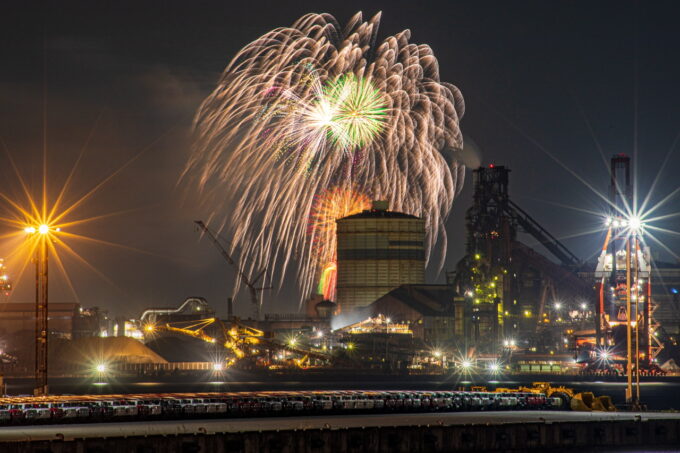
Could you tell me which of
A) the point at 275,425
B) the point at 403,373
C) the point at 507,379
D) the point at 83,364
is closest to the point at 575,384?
the point at 507,379

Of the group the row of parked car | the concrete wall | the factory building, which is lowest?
the concrete wall

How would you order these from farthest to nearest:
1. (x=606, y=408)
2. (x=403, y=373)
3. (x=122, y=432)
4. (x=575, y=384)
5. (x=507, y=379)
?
1. (x=403, y=373)
2. (x=507, y=379)
3. (x=575, y=384)
4. (x=606, y=408)
5. (x=122, y=432)

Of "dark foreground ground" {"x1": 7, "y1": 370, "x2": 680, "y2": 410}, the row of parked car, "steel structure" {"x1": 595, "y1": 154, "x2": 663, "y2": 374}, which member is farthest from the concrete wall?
"steel structure" {"x1": 595, "y1": 154, "x2": 663, "y2": 374}

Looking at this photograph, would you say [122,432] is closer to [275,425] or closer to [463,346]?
[275,425]

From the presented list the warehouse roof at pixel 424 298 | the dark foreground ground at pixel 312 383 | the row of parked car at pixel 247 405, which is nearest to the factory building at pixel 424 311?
the warehouse roof at pixel 424 298

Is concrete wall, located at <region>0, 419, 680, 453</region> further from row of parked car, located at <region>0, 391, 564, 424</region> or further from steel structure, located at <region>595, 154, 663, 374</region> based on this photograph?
steel structure, located at <region>595, 154, 663, 374</region>

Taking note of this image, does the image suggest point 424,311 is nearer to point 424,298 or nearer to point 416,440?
point 424,298
